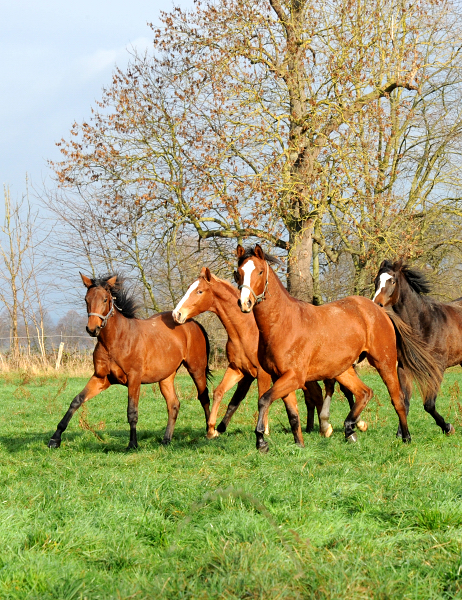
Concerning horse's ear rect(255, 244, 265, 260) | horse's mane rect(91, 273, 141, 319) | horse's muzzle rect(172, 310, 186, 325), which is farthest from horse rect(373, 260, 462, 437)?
horse's mane rect(91, 273, 141, 319)

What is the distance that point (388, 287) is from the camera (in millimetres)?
8969

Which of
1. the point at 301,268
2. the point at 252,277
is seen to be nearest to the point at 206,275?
the point at 252,277

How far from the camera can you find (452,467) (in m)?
6.03

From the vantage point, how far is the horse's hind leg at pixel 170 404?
29.2ft

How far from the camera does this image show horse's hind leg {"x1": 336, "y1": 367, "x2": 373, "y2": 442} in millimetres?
8078

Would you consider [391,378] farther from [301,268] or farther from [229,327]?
[301,268]

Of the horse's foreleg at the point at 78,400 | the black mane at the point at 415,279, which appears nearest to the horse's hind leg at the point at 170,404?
the horse's foreleg at the point at 78,400

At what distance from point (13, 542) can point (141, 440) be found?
542cm

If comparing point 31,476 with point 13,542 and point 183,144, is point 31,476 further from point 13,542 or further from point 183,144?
point 183,144

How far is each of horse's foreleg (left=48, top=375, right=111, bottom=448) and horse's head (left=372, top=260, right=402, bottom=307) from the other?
3905mm

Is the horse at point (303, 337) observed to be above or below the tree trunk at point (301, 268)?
below

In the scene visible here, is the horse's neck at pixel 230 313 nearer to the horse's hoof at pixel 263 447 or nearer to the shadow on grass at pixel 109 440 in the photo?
the shadow on grass at pixel 109 440

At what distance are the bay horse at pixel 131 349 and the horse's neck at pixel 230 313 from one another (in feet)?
3.50

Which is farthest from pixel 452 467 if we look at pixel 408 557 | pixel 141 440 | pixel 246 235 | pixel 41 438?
pixel 246 235
